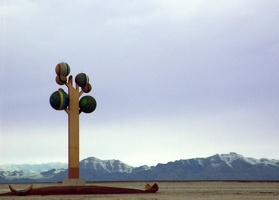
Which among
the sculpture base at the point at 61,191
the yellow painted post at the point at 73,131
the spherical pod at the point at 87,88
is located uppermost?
the spherical pod at the point at 87,88

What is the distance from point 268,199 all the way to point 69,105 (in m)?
18.5

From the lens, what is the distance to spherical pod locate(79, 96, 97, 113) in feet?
154

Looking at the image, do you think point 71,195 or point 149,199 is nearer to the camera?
point 149,199

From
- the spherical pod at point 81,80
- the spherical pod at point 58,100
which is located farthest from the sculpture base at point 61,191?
the spherical pod at point 81,80

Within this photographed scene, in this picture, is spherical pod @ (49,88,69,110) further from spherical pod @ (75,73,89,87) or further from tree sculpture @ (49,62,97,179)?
spherical pod @ (75,73,89,87)

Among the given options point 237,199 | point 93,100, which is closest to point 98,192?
point 93,100

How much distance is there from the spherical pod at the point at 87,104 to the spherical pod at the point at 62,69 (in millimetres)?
2562

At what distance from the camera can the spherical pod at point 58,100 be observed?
4553 centimetres

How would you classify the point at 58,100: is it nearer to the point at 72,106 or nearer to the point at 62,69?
the point at 72,106

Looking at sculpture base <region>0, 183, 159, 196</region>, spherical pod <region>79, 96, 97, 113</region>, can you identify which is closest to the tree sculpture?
spherical pod <region>79, 96, 97, 113</region>

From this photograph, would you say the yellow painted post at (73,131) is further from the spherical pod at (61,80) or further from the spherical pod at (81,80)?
the spherical pod at (81,80)

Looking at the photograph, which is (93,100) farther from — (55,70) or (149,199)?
(149,199)

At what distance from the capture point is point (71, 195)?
138 ft

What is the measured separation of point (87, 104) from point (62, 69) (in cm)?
356
